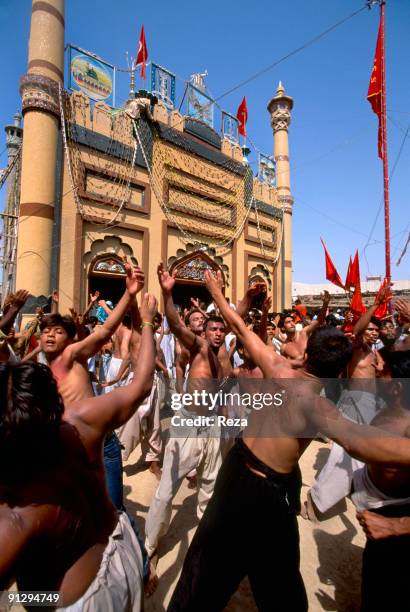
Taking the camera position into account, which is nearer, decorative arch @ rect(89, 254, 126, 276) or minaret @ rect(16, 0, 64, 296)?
minaret @ rect(16, 0, 64, 296)

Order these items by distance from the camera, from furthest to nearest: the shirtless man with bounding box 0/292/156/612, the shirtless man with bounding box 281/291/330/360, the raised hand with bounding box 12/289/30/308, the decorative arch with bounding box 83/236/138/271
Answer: the decorative arch with bounding box 83/236/138/271 → the shirtless man with bounding box 281/291/330/360 → the raised hand with bounding box 12/289/30/308 → the shirtless man with bounding box 0/292/156/612

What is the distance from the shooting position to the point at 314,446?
5.21 m

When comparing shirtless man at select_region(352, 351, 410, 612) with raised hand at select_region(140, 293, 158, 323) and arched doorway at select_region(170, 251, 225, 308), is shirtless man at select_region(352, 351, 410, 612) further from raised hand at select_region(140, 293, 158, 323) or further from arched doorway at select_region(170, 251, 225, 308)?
arched doorway at select_region(170, 251, 225, 308)

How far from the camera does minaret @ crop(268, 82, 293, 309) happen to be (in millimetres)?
16250

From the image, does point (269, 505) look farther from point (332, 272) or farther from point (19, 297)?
point (332, 272)


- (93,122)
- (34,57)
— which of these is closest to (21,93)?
(34,57)

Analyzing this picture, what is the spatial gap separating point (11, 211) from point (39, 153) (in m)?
6.71

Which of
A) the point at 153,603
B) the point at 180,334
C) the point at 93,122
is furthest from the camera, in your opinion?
the point at 93,122

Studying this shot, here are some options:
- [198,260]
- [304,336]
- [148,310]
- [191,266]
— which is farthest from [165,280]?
[198,260]

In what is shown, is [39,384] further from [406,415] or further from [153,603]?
[153,603]

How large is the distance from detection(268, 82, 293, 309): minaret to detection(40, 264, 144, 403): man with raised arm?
46.9 ft


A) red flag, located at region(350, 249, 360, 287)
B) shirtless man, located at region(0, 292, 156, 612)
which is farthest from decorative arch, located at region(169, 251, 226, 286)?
shirtless man, located at region(0, 292, 156, 612)

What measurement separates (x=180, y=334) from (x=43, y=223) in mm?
7033

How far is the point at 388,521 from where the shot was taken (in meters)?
1.51
